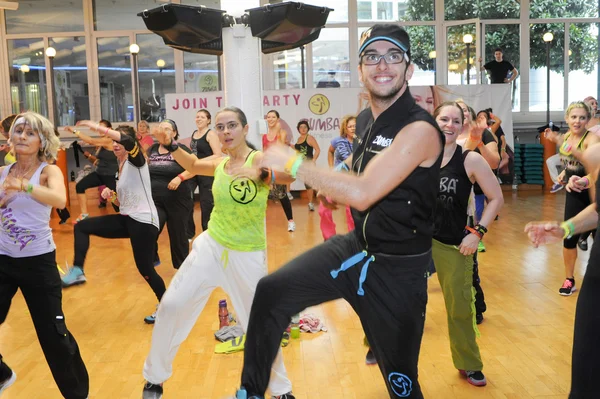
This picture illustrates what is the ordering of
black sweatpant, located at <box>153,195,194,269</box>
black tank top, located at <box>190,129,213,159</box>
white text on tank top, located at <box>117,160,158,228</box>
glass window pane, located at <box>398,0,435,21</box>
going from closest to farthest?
white text on tank top, located at <box>117,160,158,228</box> → black sweatpant, located at <box>153,195,194,269</box> → black tank top, located at <box>190,129,213,159</box> → glass window pane, located at <box>398,0,435,21</box>

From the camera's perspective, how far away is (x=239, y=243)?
3520 millimetres

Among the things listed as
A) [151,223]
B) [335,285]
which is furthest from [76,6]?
[335,285]

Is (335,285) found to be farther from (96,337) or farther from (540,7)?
(540,7)

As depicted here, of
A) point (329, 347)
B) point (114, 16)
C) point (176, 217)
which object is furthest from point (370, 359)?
point (114, 16)

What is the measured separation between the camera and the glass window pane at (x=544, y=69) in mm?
17047

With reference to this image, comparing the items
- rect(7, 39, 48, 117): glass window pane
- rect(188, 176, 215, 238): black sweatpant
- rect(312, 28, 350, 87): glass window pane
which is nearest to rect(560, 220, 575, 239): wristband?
rect(188, 176, 215, 238): black sweatpant

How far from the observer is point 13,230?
3395mm

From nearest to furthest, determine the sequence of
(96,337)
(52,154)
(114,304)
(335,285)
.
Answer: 1. (335,285)
2. (52,154)
3. (96,337)
4. (114,304)

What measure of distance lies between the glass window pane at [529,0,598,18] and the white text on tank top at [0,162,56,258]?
16.7 metres

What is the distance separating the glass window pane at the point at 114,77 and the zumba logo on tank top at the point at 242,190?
48.0 feet

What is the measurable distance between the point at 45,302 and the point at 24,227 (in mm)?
432

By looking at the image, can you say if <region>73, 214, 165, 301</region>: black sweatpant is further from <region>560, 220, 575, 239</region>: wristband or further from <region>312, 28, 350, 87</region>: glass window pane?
<region>312, 28, 350, 87</region>: glass window pane

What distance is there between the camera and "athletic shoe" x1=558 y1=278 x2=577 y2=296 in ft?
18.9

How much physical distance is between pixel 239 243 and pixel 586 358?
189 centimetres
